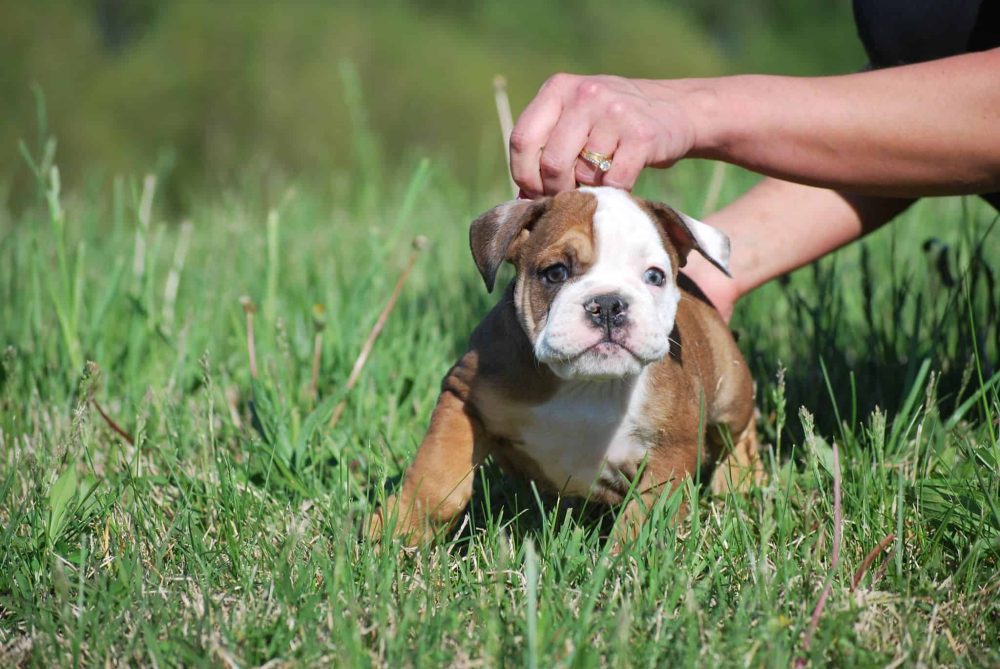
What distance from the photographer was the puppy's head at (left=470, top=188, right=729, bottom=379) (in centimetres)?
223

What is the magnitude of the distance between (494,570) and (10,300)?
8.42 feet

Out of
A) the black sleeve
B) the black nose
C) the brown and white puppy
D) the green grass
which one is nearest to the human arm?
the brown and white puppy

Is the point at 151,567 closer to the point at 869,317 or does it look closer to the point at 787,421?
the point at 787,421

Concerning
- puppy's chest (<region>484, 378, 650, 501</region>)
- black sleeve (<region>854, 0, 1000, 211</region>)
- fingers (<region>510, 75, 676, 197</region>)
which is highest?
black sleeve (<region>854, 0, 1000, 211</region>)

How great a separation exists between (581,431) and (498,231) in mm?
517

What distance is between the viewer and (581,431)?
257 centimetres

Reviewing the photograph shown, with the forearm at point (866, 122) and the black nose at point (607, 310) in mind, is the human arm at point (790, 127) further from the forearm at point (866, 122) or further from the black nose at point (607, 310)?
the black nose at point (607, 310)

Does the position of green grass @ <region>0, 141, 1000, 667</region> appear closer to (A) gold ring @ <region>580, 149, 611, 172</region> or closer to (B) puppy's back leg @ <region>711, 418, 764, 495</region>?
(B) puppy's back leg @ <region>711, 418, 764, 495</region>

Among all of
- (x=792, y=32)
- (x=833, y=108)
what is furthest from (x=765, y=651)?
(x=792, y=32)

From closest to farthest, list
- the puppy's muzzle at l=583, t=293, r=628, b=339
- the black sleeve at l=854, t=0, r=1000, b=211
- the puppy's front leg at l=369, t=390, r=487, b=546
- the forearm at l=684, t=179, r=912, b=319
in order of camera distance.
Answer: the puppy's muzzle at l=583, t=293, r=628, b=339 → the puppy's front leg at l=369, t=390, r=487, b=546 → the black sleeve at l=854, t=0, r=1000, b=211 → the forearm at l=684, t=179, r=912, b=319

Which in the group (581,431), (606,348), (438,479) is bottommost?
(438,479)

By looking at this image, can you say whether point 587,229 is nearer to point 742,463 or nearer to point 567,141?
point 567,141

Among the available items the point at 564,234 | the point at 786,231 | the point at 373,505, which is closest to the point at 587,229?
the point at 564,234

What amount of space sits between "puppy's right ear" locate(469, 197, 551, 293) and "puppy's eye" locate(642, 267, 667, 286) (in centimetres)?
28
